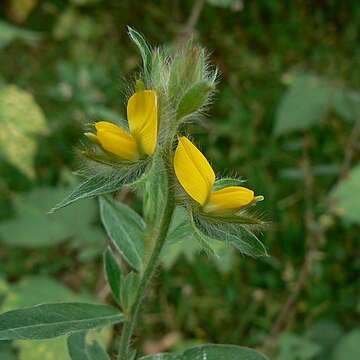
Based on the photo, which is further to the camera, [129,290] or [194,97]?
[129,290]

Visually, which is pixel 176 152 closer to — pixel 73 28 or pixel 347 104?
pixel 347 104

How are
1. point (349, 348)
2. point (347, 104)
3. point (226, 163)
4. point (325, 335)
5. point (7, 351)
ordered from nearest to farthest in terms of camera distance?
point (7, 351)
point (349, 348)
point (325, 335)
point (347, 104)
point (226, 163)

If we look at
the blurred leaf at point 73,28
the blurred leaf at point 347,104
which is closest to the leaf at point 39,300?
the blurred leaf at point 347,104

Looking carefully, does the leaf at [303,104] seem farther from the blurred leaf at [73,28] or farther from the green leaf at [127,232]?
the green leaf at [127,232]

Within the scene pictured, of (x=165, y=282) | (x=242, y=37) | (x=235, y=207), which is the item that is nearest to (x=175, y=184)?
(x=235, y=207)

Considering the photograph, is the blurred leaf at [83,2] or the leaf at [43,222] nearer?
the leaf at [43,222]

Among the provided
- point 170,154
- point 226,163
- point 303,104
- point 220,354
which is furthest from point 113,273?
point 226,163

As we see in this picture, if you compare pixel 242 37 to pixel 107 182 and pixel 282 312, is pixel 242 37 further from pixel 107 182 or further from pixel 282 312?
pixel 107 182
